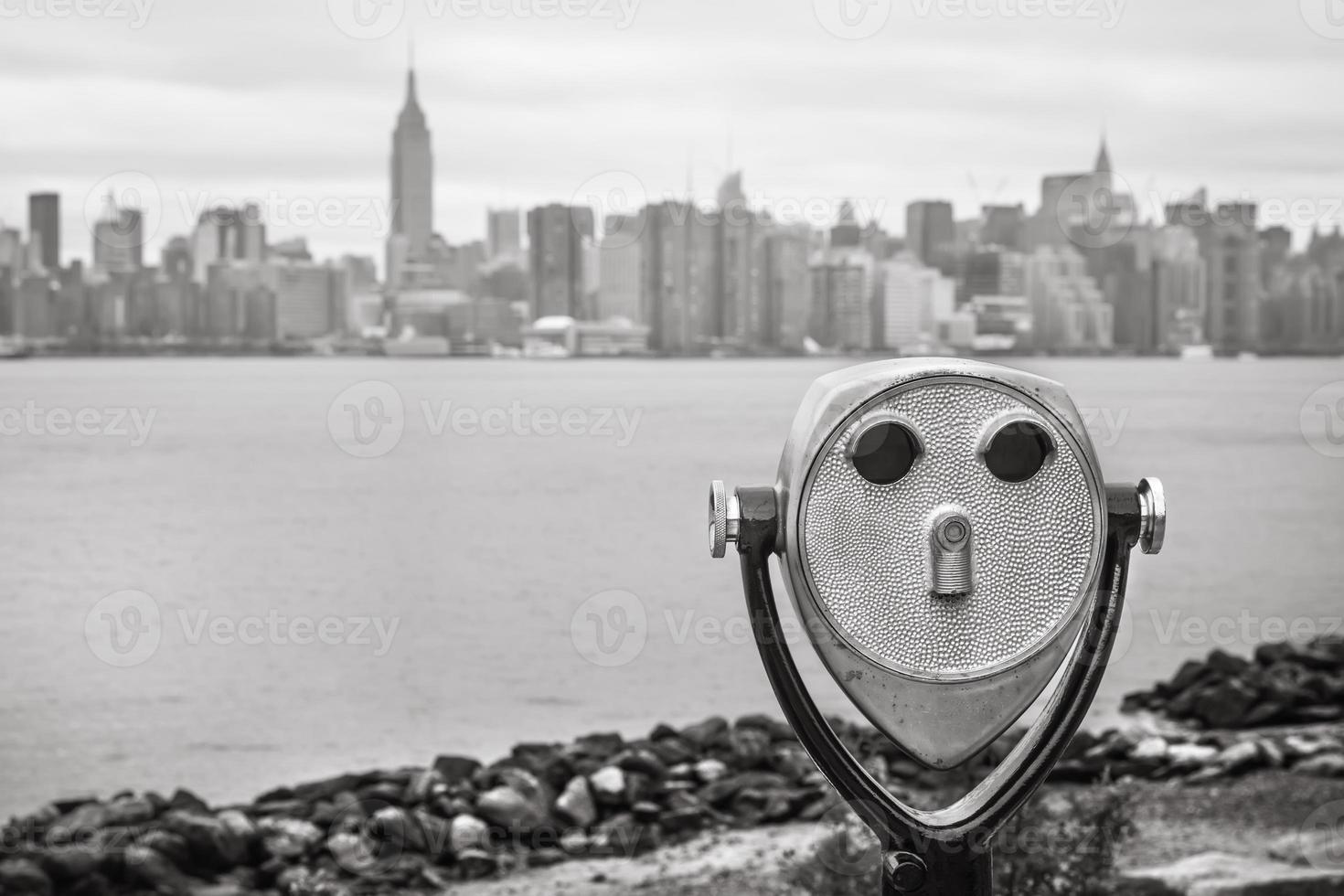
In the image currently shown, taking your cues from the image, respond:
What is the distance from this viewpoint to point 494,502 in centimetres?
2989

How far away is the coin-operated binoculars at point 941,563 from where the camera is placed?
171 cm

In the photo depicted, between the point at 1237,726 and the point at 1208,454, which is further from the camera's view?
the point at 1208,454

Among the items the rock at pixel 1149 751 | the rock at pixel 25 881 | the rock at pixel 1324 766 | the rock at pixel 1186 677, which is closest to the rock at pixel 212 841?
the rock at pixel 25 881

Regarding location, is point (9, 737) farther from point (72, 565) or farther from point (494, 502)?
point (494, 502)

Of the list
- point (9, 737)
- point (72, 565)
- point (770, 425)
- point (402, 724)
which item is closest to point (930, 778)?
point (402, 724)

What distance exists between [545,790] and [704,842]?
0.90 metres

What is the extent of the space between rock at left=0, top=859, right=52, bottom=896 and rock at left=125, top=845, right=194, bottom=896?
29 centimetres

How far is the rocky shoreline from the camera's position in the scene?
5.39m

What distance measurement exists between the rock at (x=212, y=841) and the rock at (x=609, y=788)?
143 centimetres

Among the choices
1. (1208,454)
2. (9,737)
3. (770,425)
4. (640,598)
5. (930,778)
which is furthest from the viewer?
(770,425)

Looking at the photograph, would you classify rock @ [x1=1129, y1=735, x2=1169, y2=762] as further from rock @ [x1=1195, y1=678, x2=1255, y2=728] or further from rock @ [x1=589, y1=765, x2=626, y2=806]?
rock @ [x1=589, y1=765, x2=626, y2=806]

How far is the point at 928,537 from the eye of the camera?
5.63 ft

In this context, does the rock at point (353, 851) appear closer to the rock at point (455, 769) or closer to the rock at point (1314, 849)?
the rock at point (455, 769)

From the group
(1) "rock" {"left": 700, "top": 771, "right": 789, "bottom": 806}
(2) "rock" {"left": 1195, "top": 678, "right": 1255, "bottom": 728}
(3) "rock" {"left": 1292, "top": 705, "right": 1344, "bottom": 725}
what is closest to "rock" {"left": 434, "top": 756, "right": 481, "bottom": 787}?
(1) "rock" {"left": 700, "top": 771, "right": 789, "bottom": 806}
